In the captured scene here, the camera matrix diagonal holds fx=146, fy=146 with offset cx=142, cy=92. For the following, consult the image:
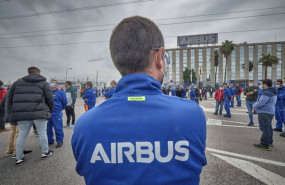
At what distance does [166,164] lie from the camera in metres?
0.73

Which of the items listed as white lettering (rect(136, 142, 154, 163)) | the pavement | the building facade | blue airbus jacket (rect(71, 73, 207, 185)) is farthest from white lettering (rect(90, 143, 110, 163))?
the building facade

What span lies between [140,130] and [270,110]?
467 centimetres

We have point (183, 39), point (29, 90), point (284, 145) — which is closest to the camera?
point (29, 90)

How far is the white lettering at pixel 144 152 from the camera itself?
723 mm

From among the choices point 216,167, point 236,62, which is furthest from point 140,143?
point 236,62

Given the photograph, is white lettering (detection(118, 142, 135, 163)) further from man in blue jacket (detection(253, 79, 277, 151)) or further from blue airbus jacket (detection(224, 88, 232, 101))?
blue airbus jacket (detection(224, 88, 232, 101))

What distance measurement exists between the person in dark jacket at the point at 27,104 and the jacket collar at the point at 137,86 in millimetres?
3188

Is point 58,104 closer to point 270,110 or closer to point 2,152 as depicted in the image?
point 2,152

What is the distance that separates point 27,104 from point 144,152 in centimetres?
339

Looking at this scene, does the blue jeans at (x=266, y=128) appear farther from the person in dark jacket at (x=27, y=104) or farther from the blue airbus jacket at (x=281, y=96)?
the person in dark jacket at (x=27, y=104)

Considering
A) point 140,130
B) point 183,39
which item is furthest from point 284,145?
point 183,39

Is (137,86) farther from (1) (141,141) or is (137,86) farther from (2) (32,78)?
(2) (32,78)

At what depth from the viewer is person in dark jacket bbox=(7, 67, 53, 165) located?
305 cm

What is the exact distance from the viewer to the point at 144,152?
0.73 m
